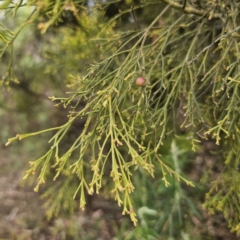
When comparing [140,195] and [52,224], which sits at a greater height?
[140,195]

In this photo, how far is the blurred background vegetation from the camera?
2896mm

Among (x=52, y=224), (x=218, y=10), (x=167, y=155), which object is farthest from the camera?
(x=52, y=224)

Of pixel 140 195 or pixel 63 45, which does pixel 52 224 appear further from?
pixel 63 45

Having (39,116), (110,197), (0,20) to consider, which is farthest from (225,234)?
(0,20)

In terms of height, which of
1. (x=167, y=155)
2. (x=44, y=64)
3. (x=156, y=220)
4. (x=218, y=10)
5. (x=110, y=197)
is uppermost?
(x=218, y=10)

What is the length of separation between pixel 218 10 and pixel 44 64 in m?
1.94

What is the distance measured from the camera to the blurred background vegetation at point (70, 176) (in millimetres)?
2896

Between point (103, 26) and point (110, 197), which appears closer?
point (103, 26)

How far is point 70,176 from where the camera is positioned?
333 centimetres

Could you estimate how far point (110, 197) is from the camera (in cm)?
367

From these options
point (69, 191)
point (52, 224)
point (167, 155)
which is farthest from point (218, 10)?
point (52, 224)

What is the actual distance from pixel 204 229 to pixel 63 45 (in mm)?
1945

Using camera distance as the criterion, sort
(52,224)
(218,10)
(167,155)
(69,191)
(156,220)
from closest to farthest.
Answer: (218,10) → (156,220) → (167,155) → (69,191) → (52,224)

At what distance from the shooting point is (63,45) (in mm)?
3113
